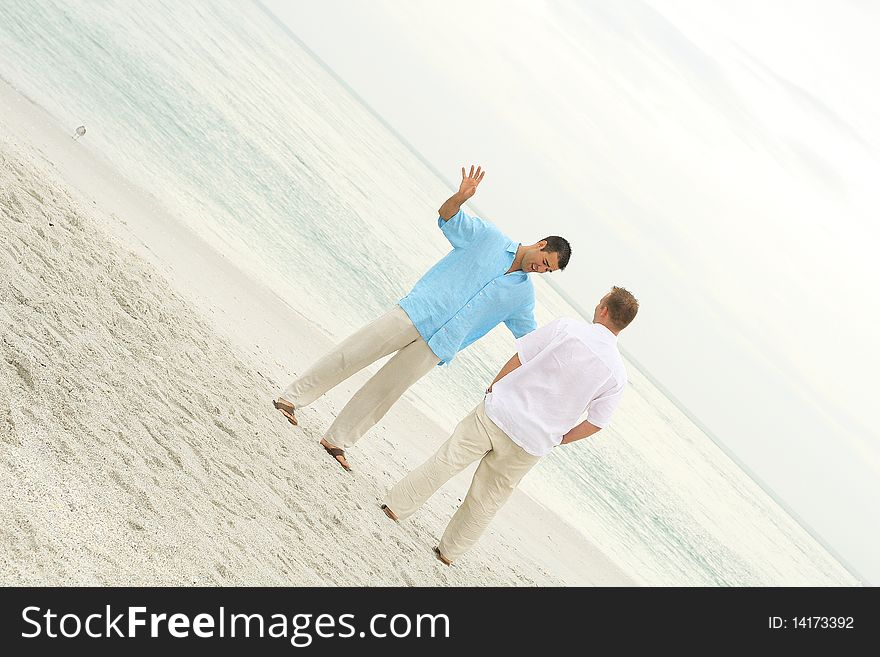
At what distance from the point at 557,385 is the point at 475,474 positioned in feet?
3.00

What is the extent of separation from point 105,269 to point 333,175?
97.5 feet

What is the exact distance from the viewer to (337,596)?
3.72 metres

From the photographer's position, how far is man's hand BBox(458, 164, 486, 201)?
5.34m

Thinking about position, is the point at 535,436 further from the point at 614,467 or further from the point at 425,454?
the point at 614,467

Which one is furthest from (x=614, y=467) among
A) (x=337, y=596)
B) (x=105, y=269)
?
(x=337, y=596)

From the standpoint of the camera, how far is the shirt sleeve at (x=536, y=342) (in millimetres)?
5051

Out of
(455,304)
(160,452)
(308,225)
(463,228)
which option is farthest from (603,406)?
(308,225)

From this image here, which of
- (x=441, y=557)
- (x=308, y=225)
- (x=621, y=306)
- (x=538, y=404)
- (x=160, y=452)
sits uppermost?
(x=621, y=306)

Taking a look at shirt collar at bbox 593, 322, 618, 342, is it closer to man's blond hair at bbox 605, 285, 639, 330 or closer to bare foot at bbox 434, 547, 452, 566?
man's blond hair at bbox 605, 285, 639, 330

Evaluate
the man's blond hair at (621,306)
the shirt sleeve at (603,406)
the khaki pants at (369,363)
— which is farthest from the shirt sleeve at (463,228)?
the shirt sleeve at (603,406)

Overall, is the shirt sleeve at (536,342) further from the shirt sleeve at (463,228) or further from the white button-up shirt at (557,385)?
the shirt sleeve at (463,228)

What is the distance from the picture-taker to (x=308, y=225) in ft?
73.5

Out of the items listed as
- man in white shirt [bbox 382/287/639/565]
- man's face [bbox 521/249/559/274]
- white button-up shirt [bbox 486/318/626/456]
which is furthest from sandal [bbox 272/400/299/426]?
man's face [bbox 521/249/559/274]

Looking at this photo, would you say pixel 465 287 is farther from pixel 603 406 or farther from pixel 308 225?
pixel 308 225
